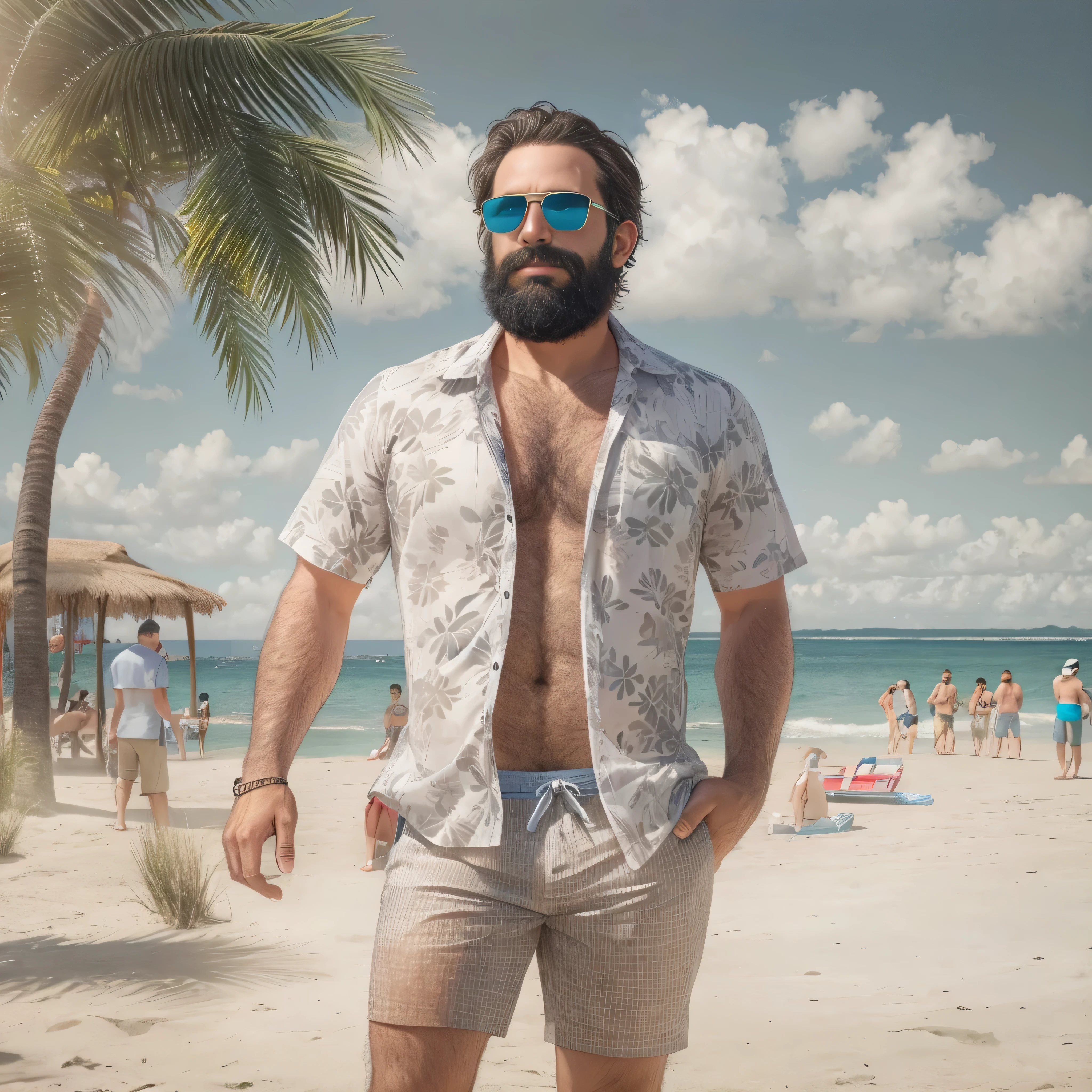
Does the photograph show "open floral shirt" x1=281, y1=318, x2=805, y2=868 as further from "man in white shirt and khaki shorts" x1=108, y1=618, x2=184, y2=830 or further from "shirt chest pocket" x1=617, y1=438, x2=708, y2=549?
"man in white shirt and khaki shorts" x1=108, y1=618, x2=184, y2=830

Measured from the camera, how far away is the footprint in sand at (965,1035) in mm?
4695

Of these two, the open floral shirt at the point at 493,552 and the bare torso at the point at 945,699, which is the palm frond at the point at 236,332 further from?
the bare torso at the point at 945,699

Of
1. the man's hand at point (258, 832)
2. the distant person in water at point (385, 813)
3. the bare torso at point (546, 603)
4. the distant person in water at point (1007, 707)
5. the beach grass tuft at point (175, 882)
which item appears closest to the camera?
the man's hand at point (258, 832)

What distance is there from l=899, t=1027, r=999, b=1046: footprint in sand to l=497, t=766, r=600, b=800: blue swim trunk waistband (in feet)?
13.3

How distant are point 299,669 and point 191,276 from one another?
9185 millimetres

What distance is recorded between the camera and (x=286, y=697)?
1.62 meters

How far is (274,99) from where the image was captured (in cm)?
820

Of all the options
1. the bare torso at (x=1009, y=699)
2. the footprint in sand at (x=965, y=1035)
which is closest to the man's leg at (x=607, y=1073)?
the footprint in sand at (x=965, y=1035)

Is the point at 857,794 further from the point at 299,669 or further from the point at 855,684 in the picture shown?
the point at 855,684

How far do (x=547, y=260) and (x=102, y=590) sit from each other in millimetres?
13968

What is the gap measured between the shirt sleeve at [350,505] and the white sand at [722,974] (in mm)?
3240

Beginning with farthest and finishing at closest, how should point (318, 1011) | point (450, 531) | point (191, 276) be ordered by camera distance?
point (191, 276) → point (318, 1011) → point (450, 531)

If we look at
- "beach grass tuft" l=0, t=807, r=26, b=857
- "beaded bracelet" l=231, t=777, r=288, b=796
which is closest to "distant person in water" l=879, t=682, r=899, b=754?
"beach grass tuft" l=0, t=807, r=26, b=857

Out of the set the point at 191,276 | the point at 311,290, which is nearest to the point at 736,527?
the point at 311,290
